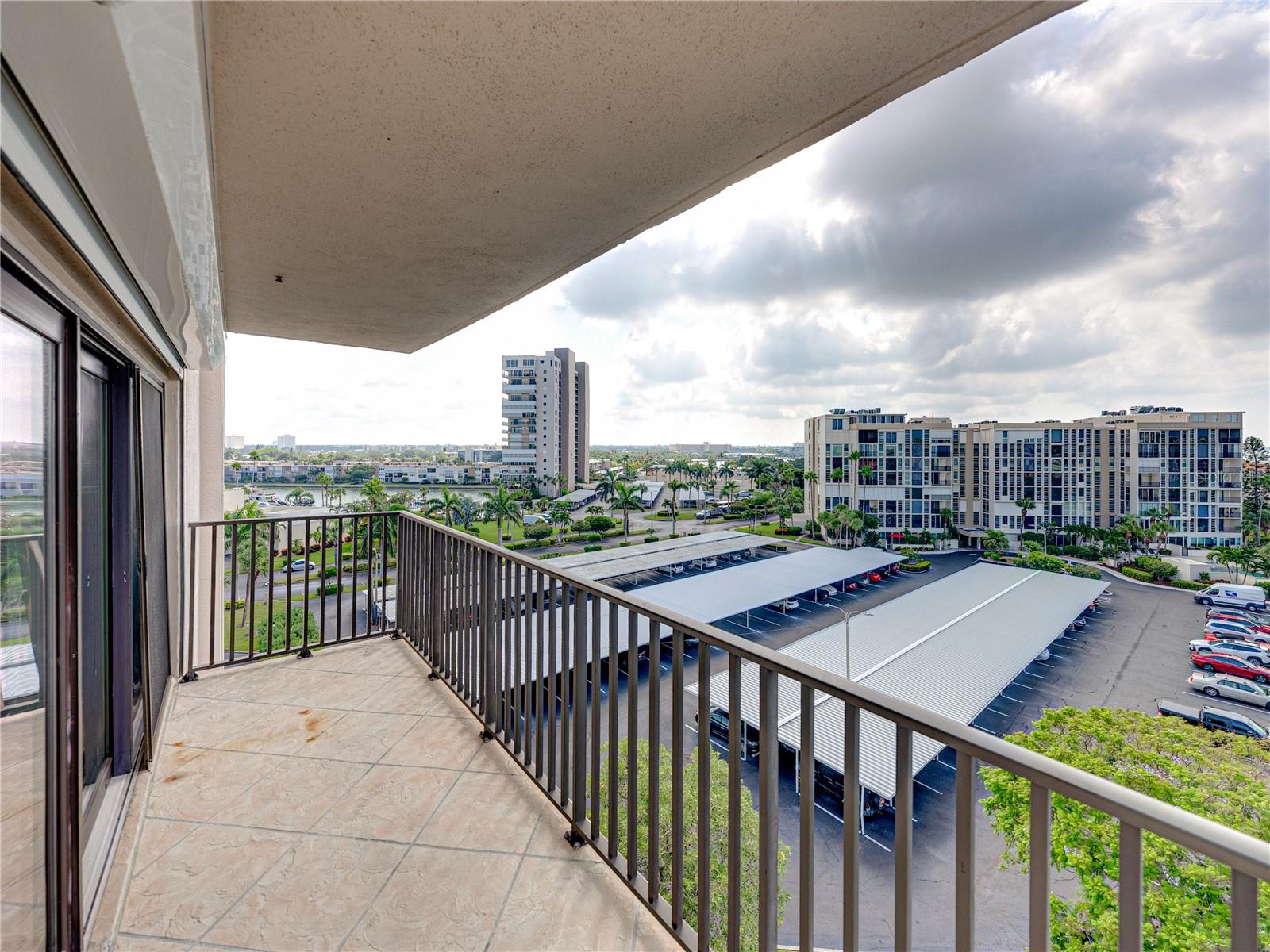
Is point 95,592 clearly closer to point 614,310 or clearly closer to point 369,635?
point 369,635

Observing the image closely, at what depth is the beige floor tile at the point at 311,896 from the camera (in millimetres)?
1262

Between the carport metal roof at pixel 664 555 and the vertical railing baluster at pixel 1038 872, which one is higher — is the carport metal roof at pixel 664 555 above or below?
below

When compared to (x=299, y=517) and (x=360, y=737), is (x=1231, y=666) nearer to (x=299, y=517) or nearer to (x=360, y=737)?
(x=360, y=737)

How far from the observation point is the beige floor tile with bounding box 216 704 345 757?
6.64ft

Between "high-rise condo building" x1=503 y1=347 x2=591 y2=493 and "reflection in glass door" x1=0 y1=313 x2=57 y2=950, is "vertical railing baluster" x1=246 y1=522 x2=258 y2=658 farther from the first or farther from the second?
"high-rise condo building" x1=503 y1=347 x2=591 y2=493

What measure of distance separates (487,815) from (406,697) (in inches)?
37.6

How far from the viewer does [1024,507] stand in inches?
981

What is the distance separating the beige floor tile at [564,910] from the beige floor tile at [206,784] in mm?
1087

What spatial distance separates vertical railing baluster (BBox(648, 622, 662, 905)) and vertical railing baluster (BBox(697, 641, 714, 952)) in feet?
0.36

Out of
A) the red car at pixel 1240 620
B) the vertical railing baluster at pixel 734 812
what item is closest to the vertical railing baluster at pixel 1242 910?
the vertical railing baluster at pixel 734 812

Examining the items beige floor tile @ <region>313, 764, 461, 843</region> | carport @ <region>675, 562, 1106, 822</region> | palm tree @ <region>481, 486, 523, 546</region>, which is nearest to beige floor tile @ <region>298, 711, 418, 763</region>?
beige floor tile @ <region>313, 764, 461, 843</region>

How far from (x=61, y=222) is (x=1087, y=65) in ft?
45.7

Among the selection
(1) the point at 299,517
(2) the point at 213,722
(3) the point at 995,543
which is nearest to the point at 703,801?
(2) the point at 213,722

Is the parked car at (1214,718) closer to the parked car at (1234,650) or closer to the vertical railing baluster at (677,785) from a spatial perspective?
the parked car at (1234,650)
